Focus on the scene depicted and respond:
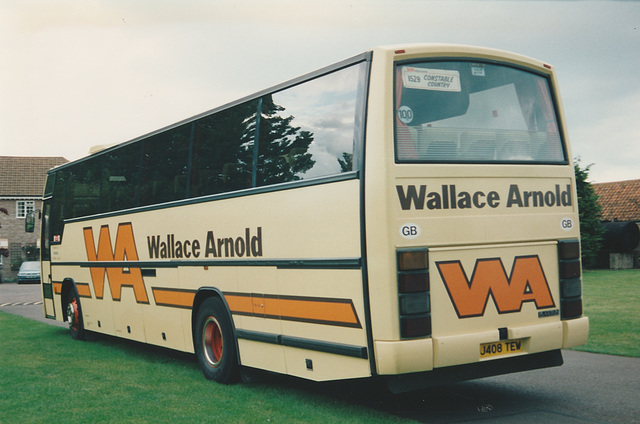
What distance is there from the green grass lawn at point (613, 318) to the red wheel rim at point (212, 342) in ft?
17.9

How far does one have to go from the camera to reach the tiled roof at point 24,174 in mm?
63938

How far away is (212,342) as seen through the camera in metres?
9.47

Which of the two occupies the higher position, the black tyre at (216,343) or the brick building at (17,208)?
the brick building at (17,208)

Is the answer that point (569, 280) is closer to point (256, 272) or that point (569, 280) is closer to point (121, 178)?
point (256, 272)

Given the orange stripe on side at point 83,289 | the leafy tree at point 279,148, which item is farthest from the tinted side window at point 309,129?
the orange stripe on side at point 83,289

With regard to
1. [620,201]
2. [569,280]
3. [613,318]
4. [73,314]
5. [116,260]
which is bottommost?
[613,318]

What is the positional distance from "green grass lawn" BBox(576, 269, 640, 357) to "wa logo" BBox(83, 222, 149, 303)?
691cm

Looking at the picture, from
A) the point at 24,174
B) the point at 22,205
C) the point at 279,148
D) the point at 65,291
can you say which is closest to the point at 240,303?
the point at 279,148

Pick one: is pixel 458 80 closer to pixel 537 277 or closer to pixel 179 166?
pixel 537 277

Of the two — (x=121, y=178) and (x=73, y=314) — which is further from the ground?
(x=121, y=178)

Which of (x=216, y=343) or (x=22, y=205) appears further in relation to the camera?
(x=22, y=205)

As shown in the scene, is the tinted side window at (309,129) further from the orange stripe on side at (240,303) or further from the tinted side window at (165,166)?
the tinted side window at (165,166)

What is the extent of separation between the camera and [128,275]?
1177 cm

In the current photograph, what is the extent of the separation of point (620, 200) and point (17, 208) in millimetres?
48519
